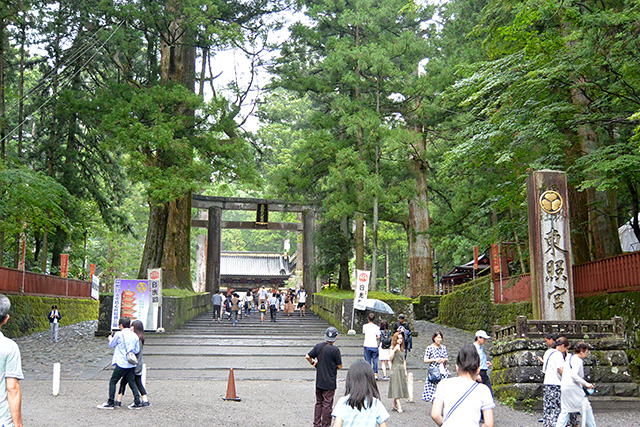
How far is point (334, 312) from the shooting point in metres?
22.8

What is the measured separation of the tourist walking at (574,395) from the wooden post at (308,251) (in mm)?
24733

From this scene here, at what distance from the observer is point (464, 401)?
13.0 ft

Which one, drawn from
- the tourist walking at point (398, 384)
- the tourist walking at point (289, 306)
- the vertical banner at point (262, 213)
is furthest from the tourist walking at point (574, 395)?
the vertical banner at point (262, 213)

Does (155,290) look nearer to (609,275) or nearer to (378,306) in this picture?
(378,306)

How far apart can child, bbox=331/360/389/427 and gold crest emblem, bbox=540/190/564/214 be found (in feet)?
31.5

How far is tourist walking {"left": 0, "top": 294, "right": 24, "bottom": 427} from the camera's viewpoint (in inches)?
156

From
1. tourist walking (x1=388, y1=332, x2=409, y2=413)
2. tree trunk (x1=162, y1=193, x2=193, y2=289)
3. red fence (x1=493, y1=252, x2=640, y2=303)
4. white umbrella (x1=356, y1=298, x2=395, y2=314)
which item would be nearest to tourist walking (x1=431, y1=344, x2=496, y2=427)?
tourist walking (x1=388, y1=332, x2=409, y2=413)

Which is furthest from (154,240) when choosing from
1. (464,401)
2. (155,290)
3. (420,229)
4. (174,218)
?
(464,401)

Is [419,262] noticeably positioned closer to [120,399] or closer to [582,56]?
[582,56]

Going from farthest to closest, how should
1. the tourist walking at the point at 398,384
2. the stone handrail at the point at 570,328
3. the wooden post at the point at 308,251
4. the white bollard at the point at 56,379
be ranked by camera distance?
the wooden post at the point at 308,251, the stone handrail at the point at 570,328, the white bollard at the point at 56,379, the tourist walking at the point at 398,384

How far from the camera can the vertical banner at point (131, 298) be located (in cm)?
1833

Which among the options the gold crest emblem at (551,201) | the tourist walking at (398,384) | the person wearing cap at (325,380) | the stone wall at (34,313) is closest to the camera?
the person wearing cap at (325,380)

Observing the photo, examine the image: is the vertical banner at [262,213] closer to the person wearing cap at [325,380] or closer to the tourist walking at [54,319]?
the tourist walking at [54,319]

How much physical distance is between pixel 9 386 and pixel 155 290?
14.9 m
